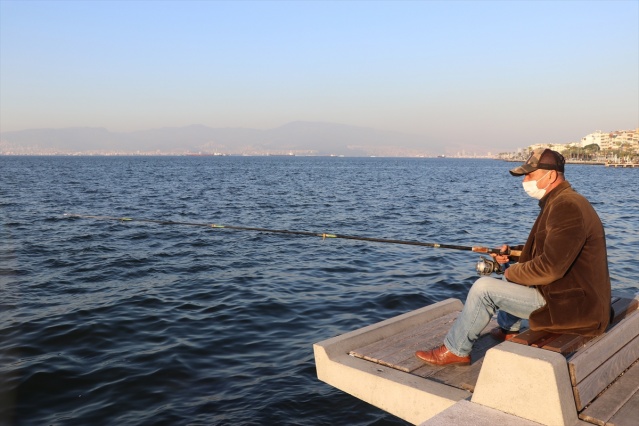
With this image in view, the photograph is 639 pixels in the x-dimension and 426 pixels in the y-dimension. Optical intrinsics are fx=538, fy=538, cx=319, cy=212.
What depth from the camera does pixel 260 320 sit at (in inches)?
411

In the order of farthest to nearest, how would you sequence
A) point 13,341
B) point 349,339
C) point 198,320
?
point 198,320
point 13,341
point 349,339

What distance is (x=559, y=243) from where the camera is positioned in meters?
4.54

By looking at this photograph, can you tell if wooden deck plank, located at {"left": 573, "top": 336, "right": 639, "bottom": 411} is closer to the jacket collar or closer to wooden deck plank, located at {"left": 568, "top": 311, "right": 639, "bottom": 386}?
wooden deck plank, located at {"left": 568, "top": 311, "right": 639, "bottom": 386}

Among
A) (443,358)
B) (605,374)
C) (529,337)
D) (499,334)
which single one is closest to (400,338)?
(443,358)

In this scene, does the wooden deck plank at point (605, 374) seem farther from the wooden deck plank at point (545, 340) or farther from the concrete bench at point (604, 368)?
the wooden deck plank at point (545, 340)

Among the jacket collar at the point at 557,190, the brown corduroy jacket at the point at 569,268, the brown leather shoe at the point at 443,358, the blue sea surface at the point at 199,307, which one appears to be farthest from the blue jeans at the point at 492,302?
the blue sea surface at the point at 199,307

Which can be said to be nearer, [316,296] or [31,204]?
[316,296]

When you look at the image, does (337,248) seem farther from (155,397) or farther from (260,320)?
(155,397)

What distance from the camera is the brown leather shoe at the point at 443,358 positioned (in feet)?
18.3

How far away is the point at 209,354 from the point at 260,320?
75.5 inches

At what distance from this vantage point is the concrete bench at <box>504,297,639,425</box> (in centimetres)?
418

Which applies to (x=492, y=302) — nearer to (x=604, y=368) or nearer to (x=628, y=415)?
(x=604, y=368)

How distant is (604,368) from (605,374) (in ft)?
0.22

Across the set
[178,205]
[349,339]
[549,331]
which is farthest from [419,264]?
[178,205]
